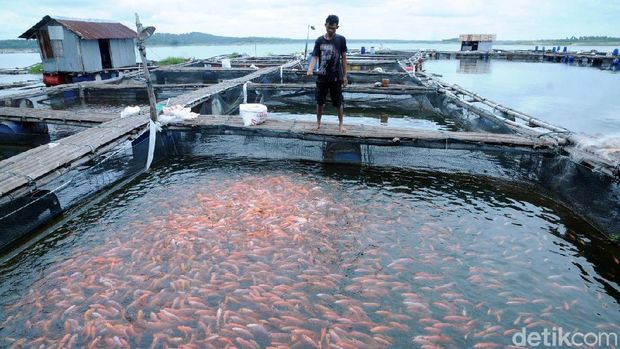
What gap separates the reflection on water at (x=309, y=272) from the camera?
173 inches

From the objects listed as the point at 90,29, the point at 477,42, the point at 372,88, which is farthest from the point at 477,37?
the point at 90,29

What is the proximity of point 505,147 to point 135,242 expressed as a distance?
8726 mm

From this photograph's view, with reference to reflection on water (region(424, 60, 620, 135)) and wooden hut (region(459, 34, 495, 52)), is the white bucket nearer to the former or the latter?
reflection on water (region(424, 60, 620, 135))

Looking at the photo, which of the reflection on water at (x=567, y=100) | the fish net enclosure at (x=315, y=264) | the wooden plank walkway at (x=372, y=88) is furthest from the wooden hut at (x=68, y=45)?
the reflection on water at (x=567, y=100)

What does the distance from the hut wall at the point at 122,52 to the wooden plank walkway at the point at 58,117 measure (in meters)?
19.4

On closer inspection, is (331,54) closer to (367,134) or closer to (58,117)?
(367,134)

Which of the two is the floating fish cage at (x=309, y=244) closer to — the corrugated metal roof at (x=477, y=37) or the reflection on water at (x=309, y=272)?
the reflection on water at (x=309, y=272)

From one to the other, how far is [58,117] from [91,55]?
18.7 m

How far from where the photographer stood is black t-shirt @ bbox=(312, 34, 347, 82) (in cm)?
862

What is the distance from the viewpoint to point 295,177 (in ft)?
30.2

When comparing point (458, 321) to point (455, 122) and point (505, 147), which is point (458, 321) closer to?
point (505, 147)

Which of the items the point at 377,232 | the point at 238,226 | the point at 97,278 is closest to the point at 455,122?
the point at 377,232

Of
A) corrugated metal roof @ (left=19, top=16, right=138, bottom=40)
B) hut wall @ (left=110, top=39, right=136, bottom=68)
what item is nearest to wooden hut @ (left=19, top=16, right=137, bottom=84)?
corrugated metal roof @ (left=19, top=16, right=138, bottom=40)

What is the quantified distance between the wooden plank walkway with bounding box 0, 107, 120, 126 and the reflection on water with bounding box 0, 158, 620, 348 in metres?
4.35
